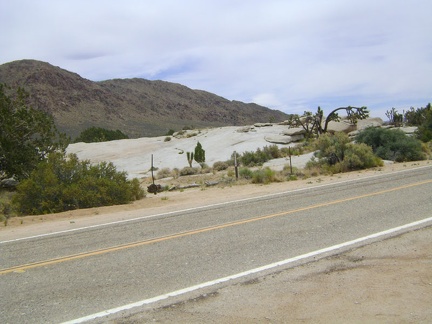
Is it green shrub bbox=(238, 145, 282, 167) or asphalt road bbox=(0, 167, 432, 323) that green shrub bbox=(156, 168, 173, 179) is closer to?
green shrub bbox=(238, 145, 282, 167)

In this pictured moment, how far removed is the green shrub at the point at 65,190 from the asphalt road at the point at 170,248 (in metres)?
5.00

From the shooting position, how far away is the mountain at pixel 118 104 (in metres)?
98.3

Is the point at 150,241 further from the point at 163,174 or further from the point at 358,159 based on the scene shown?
the point at 163,174

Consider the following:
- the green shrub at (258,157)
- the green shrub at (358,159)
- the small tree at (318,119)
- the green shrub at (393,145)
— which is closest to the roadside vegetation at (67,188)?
the green shrub at (358,159)

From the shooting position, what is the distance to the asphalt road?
20.7 ft

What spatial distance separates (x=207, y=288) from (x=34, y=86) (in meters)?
104

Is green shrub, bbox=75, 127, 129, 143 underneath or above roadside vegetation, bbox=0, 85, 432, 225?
above

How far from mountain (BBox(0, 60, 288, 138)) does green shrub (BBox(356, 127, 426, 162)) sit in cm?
6523

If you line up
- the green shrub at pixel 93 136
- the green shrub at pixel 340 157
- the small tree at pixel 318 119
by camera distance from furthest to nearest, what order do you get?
the green shrub at pixel 93 136, the small tree at pixel 318 119, the green shrub at pixel 340 157

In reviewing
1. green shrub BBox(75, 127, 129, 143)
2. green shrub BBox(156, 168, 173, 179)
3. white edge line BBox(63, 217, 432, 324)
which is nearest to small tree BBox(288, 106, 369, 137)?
green shrub BBox(156, 168, 173, 179)

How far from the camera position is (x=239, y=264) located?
7.36 metres

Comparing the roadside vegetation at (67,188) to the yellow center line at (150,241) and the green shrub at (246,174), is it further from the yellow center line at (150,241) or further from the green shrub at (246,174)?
the green shrub at (246,174)

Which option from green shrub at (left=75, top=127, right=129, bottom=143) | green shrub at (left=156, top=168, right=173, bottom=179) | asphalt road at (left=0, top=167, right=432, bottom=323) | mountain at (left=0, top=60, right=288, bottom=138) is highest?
mountain at (left=0, top=60, right=288, bottom=138)

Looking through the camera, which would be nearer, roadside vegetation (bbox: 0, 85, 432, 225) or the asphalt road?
the asphalt road
